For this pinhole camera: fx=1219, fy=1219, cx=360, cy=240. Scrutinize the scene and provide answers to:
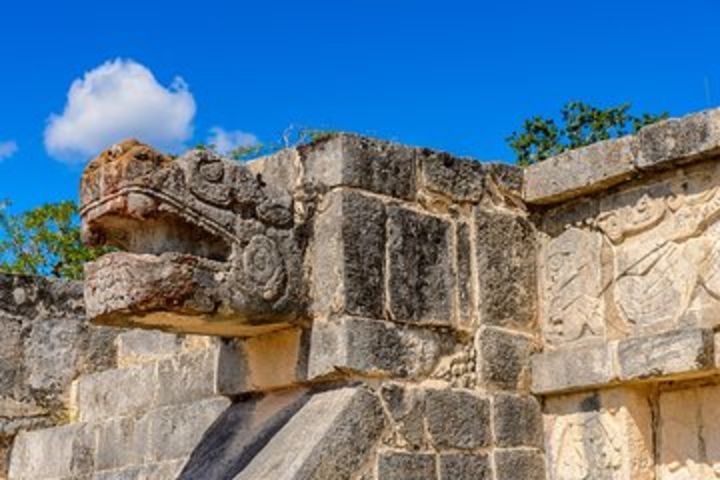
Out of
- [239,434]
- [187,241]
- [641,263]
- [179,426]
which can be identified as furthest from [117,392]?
[641,263]

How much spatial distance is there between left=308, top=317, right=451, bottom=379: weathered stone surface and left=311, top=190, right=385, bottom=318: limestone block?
0.22 feet

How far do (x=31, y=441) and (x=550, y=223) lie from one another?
3.35 m

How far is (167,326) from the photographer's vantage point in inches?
199

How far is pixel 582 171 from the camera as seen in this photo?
18.3 ft

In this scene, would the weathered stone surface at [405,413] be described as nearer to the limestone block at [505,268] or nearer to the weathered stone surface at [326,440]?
the weathered stone surface at [326,440]

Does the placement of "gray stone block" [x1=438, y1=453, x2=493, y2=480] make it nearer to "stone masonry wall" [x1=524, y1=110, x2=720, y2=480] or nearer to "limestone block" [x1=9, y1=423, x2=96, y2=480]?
"stone masonry wall" [x1=524, y1=110, x2=720, y2=480]

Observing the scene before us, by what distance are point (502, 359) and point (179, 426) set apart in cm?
164

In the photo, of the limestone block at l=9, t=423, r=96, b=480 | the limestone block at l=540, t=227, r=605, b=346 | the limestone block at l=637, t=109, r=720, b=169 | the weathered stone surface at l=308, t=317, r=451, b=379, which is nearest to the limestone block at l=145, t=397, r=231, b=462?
the limestone block at l=9, t=423, r=96, b=480

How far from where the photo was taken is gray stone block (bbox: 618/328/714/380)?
193 inches

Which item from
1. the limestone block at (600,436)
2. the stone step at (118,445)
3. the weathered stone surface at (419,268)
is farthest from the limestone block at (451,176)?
the stone step at (118,445)

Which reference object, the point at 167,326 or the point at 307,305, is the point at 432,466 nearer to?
the point at 307,305

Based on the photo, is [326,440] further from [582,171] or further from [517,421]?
[582,171]

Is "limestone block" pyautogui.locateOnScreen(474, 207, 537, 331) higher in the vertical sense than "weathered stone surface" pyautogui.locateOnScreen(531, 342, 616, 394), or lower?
higher

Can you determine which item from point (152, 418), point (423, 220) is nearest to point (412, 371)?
point (423, 220)
